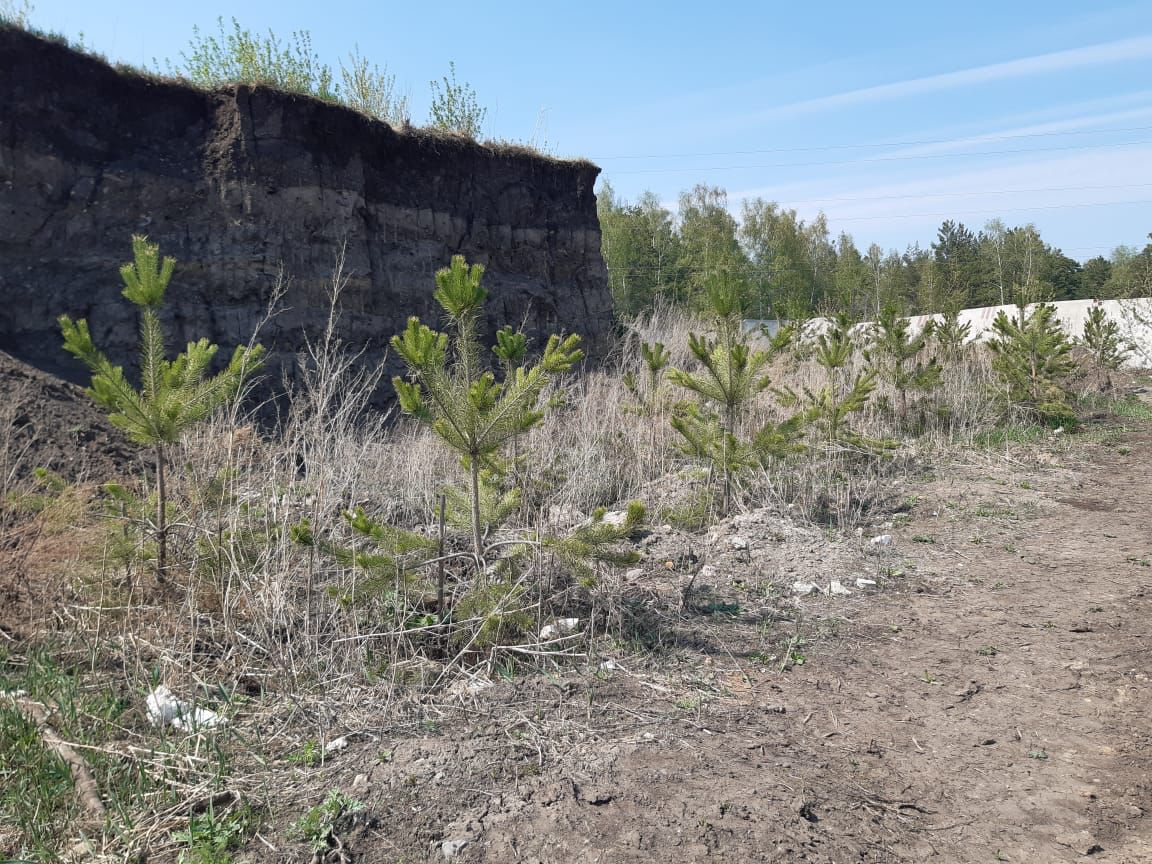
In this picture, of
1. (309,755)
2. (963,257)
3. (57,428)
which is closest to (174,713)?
(309,755)

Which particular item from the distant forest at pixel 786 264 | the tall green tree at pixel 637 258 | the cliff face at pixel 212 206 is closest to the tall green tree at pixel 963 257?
the distant forest at pixel 786 264

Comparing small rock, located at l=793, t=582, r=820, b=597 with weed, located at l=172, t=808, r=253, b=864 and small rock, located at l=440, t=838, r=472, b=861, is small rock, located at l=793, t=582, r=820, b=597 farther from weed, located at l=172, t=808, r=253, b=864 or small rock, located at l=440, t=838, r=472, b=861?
weed, located at l=172, t=808, r=253, b=864

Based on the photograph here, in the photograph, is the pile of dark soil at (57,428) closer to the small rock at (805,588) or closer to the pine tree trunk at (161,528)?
the pine tree trunk at (161,528)

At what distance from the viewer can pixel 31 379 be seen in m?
7.58

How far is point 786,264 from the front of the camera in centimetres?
3412

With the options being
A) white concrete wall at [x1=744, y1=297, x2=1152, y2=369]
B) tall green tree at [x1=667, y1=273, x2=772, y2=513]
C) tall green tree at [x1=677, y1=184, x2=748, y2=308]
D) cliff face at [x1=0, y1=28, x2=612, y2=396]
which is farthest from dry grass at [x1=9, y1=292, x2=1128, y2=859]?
tall green tree at [x1=677, y1=184, x2=748, y2=308]

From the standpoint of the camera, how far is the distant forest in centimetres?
2034

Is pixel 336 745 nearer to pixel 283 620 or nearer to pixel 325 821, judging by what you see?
pixel 325 821

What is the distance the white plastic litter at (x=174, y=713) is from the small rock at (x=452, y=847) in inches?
45.9

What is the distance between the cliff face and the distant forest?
716 cm

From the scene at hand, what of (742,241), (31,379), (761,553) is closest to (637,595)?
(761,553)

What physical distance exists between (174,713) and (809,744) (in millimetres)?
2602

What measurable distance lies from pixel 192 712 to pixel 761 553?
3.83 meters

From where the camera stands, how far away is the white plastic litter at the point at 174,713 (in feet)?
9.77
